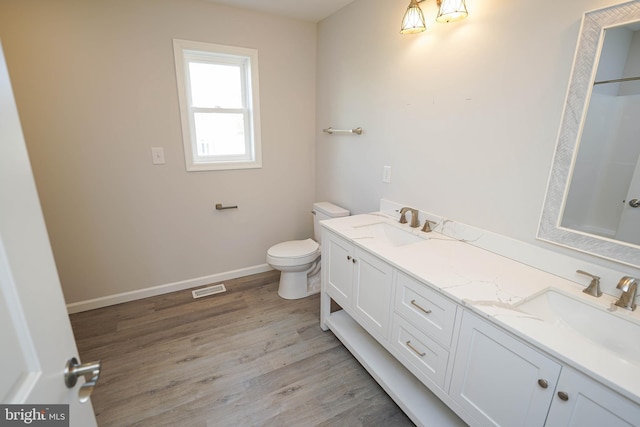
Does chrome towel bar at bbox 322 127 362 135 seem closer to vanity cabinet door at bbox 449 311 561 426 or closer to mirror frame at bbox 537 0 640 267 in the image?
mirror frame at bbox 537 0 640 267

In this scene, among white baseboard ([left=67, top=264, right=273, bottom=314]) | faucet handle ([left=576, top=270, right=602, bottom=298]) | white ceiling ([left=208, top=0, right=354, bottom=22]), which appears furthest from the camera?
white baseboard ([left=67, top=264, right=273, bottom=314])

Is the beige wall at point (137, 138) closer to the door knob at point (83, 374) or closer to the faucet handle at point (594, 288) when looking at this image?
the door knob at point (83, 374)

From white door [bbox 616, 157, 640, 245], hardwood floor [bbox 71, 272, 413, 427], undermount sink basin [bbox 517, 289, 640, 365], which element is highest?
white door [bbox 616, 157, 640, 245]

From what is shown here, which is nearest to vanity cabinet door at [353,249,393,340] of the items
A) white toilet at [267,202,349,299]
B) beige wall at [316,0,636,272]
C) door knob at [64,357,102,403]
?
beige wall at [316,0,636,272]

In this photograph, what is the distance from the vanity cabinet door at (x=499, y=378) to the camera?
95 centimetres

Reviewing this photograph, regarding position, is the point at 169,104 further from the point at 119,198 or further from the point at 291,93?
the point at 291,93

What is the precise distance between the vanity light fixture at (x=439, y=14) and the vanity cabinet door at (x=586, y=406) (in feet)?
5.25

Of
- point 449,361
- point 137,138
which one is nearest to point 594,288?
point 449,361

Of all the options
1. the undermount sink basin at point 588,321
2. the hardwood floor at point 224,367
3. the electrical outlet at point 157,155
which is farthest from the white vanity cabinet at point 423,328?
the electrical outlet at point 157,155

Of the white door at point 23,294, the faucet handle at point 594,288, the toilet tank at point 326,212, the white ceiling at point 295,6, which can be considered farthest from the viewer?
the toilet tank at point 326,212

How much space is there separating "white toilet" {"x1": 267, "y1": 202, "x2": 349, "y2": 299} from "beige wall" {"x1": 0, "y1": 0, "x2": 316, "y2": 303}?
51cm

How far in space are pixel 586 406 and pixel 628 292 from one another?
48 centimetres

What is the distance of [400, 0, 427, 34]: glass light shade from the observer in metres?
1.69

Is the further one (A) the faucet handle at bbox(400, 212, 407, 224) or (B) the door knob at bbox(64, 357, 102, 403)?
(A) the faucet handle at bbox(400, 212, 407, 224)
